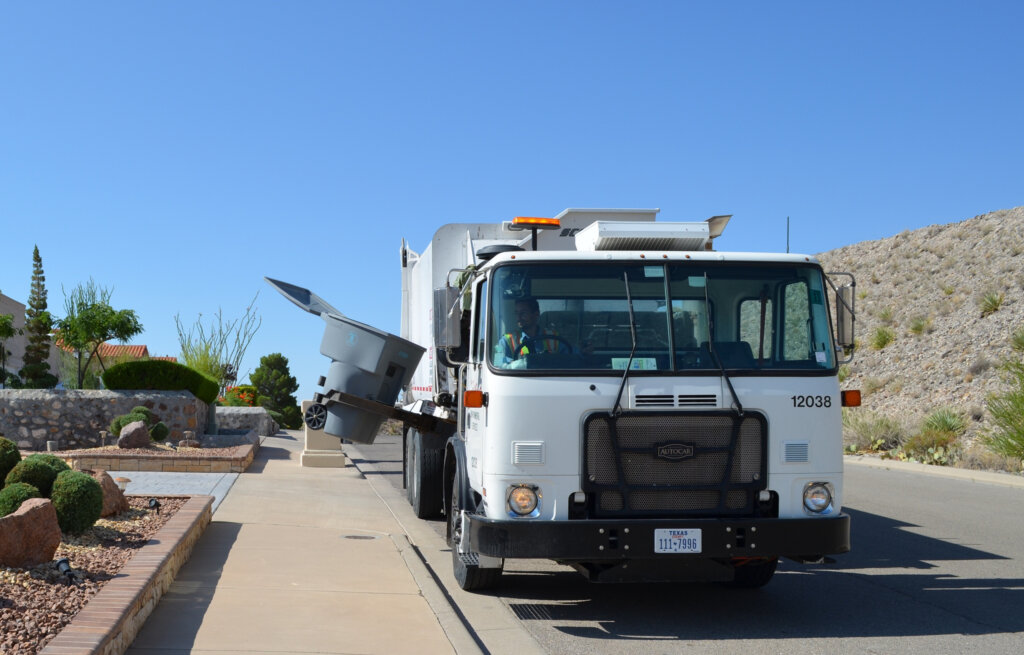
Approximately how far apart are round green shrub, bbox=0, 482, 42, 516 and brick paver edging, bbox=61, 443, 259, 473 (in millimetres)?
8093

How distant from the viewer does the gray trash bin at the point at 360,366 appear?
10.3m

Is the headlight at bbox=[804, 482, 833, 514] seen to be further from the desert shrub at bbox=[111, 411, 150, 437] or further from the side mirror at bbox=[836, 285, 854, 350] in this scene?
the desert shrub at bbox=[111, 411, 150, 437]

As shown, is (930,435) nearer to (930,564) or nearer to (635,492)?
(930,564)

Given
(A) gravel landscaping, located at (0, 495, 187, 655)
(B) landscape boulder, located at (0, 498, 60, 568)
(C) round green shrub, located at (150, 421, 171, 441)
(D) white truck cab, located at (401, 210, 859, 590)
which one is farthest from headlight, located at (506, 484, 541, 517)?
(C) round green shrub, located at (150, 421, 171, 441)

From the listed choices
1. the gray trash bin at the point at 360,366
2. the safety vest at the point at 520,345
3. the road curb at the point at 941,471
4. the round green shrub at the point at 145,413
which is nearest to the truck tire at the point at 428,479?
the gray trash bin at the point at 360,366

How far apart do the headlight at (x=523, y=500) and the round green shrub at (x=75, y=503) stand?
362 cm

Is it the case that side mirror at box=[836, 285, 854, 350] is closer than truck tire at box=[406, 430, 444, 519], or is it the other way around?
side mirror at box=[836, 285, 854, 350]

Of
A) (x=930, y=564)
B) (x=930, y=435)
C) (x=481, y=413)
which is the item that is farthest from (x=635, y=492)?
(x=930, y=435)

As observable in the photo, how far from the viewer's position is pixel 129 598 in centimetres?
595

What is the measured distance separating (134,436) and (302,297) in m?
7.69

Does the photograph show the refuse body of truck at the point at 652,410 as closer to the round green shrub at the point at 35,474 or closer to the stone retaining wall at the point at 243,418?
the round green shrub at the point at 35,474

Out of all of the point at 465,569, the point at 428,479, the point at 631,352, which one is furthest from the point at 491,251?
the point at 428,479

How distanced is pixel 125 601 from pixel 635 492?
322 centimetres

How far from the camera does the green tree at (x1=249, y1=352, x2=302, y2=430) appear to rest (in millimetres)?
36938
